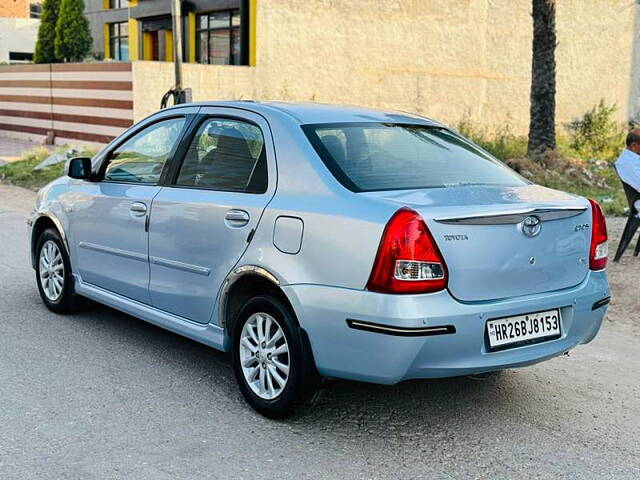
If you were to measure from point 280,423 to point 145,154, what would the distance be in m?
2.25

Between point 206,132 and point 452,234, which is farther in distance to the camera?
point 206,132

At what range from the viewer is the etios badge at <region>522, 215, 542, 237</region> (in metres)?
4.09

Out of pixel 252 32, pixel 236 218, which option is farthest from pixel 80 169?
pixel 252 32

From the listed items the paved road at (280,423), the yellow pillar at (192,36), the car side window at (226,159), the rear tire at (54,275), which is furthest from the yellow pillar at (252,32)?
the car side window at (226,159)

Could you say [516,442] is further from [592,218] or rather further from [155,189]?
[155,189]

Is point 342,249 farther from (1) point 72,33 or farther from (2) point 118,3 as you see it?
(2) point 118,3

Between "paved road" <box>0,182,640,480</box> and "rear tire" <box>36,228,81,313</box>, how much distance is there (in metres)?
0.42

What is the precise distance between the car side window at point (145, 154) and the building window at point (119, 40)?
26.6 meters

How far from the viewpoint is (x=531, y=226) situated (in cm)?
411

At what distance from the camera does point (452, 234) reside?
3.89 metres

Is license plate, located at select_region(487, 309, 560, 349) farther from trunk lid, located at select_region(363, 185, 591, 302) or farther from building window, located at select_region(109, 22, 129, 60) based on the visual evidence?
building window, located at select_region(109, 22, 129, 60)

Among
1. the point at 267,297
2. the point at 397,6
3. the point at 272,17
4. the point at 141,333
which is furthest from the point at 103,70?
the point at 267,297

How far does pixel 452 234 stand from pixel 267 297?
1055mm

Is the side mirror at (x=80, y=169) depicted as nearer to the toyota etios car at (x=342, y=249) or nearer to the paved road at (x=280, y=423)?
the toyota etios car at (x=342, y=249)
